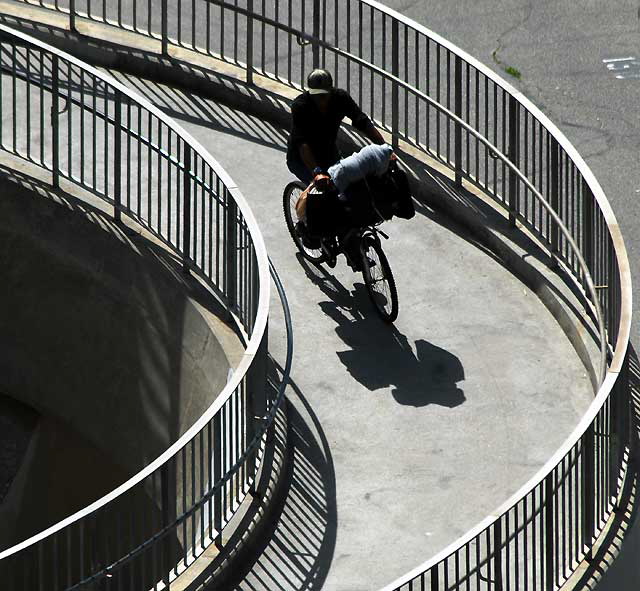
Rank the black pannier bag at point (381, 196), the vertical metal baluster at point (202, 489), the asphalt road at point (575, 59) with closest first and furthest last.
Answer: the vertical metal baluster at point (202, 489)
the black pannier bag at point (381, 196)
the asphalt road at point (575, 59)

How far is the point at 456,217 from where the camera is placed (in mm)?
16594

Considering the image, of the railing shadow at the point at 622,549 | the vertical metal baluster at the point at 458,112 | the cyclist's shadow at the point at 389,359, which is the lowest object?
the railing shadow at the point at 622,549

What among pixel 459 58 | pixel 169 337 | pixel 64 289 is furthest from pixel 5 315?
pixel 459 58

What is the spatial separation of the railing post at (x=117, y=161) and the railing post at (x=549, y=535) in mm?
4981

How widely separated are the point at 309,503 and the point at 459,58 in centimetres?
435

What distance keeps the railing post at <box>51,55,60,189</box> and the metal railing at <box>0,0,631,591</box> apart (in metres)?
2.37

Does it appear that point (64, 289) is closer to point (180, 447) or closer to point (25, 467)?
point (25, 467)

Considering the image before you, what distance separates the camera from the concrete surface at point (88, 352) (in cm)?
1578

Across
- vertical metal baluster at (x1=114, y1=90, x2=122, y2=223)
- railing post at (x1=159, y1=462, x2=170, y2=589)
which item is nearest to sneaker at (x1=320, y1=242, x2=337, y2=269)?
vertical metal baluster at (x1=114, y1=90, x2=122, y2=223)

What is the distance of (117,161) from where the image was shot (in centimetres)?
1575

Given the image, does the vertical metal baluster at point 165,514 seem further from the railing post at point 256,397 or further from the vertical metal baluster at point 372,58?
the vertical metal baluster at point 372,58

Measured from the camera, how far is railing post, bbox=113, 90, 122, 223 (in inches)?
608

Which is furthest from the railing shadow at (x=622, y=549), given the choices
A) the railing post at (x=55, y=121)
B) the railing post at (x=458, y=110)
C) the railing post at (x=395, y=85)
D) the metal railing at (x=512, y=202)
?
the railing post at (x=55, y=121)

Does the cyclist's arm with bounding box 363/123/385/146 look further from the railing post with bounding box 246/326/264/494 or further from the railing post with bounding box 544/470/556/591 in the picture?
the railing post with bounding box 544/470/556/591
